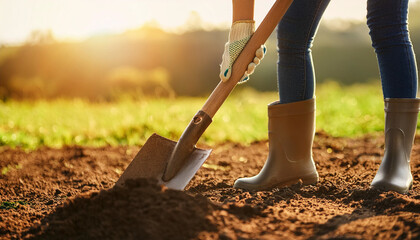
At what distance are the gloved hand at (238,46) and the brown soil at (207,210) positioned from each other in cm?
59

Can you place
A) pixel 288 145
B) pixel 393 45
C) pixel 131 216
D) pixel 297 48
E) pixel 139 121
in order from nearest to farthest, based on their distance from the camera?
1. pixel 131 216
2. pixel 393 45
3. pixel 297 48
4. pixel 288 145
5. pixel 139 121

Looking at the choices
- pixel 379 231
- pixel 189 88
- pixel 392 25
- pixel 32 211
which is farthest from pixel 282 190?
pixel 189 88

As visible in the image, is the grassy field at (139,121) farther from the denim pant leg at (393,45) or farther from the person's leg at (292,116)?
the denim pant leg at (393,45)

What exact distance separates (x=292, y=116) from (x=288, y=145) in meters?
0.16

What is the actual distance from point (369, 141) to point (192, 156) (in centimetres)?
255

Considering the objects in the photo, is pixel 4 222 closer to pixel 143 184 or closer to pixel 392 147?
pixel 143 184

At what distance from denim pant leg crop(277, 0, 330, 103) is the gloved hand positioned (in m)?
0.18

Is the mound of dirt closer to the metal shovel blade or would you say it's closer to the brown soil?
the brown soil

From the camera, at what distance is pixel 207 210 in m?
1.54

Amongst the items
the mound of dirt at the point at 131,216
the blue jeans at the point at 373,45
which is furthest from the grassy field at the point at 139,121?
the mound of dirt at the point at 131,216

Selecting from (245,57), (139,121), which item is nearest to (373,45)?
(245,57)

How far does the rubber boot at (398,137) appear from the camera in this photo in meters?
2.07

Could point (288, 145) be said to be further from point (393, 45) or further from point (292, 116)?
point (393, 45)

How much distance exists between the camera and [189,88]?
51.9 ft
